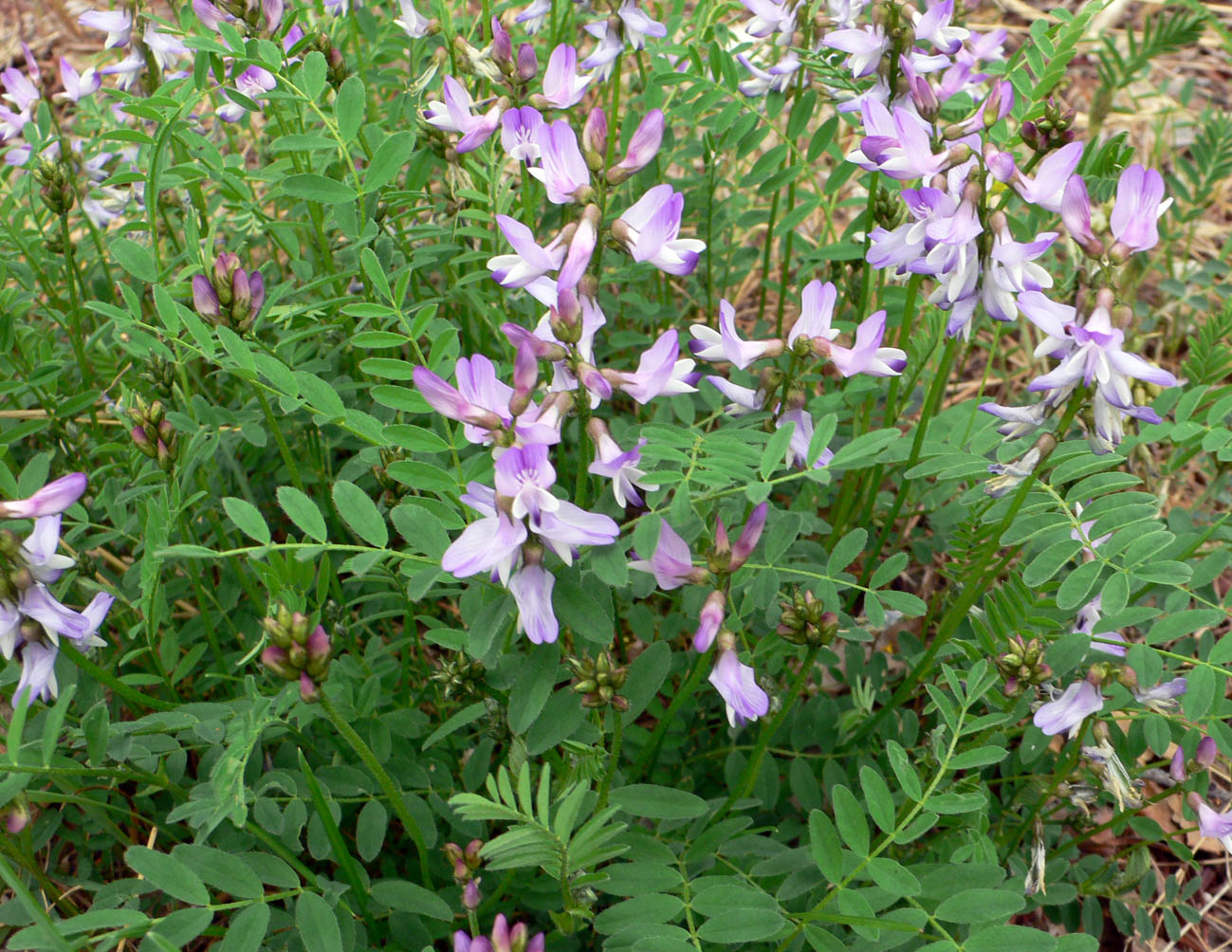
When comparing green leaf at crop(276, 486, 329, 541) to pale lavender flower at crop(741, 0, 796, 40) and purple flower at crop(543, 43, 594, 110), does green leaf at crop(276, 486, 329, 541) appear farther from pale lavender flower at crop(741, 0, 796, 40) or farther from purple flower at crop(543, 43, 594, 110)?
pale lavender flower at crop(741, 0, 796, 40)

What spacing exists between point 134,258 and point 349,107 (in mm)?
540

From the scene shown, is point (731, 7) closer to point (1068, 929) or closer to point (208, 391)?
point (208, 391)

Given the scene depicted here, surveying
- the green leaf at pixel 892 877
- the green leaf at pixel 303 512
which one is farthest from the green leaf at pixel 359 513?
the green leaf at pixel 892 877

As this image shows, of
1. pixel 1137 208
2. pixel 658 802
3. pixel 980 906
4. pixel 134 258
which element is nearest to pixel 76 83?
pixel 134 258

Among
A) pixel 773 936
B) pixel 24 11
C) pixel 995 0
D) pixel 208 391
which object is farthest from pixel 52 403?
pixel 995 0

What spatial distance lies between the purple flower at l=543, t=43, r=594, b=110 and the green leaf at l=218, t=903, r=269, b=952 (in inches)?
63.0

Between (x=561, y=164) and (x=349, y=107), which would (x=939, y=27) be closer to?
(x=561, y=164)

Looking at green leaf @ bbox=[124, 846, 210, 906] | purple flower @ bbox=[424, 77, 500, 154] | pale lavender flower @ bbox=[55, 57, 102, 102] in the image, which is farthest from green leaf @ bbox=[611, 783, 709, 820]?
pale lavender flower @ bbox=[55, 57, 102, 102]

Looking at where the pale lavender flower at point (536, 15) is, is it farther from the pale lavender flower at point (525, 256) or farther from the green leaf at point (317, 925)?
the green leaf at point (317, 925)

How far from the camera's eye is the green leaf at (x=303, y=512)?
1796mm

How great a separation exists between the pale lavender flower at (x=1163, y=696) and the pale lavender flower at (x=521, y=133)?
1546mm

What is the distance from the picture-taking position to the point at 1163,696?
202 centimetres

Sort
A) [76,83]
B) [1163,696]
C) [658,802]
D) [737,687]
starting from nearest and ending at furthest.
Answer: [737,687], [658,802], [1163,696], [76,83]

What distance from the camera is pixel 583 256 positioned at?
159 centimetres
